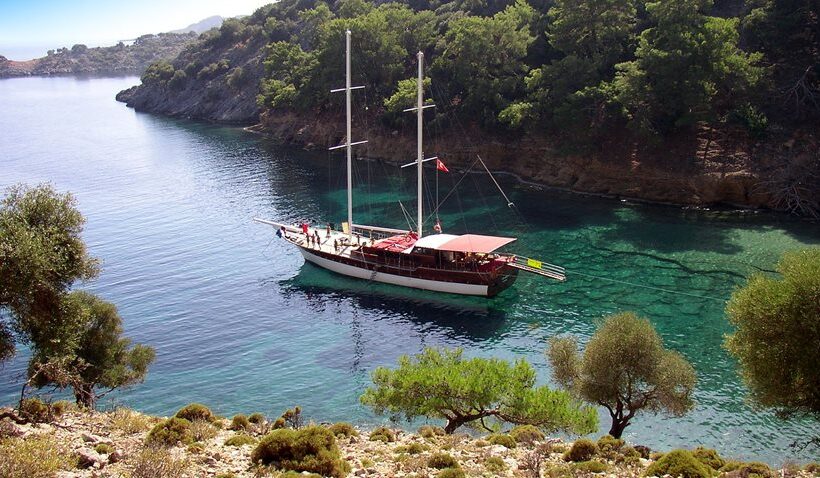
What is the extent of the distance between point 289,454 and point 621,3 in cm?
7533

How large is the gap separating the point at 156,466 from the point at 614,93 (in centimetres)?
6951

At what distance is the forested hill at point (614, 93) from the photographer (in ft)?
238

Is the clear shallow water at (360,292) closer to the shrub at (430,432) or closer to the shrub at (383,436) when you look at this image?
the shrub at (430,432)

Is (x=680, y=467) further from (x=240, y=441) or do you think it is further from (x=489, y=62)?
(x=489, y=62)

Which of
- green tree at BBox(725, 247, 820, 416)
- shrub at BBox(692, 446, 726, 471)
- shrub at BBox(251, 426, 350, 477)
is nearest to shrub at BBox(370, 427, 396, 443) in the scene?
shrub at BBox(251, 426, 350, 477)

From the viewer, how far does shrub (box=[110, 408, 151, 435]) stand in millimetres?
27734

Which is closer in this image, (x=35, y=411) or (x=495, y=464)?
(x=495, y=464)

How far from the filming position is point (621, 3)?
8388 cm

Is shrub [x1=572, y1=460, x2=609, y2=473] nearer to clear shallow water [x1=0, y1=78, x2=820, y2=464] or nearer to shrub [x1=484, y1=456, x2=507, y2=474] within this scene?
shrub [x1=484, y1=456, x2=507, y2=474]

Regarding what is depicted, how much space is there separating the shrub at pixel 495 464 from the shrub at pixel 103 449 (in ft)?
42.3

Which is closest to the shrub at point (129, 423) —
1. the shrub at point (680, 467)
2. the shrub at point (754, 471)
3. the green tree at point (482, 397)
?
the green tree at point (482, 397)

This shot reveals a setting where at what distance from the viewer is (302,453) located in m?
24.0

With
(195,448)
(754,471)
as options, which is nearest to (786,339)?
(754,471)

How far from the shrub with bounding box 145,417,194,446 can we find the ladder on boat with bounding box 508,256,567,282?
31.3 metres
